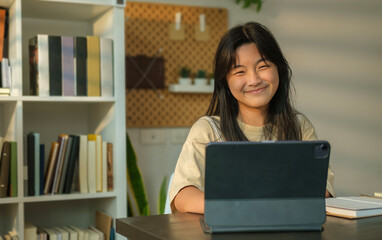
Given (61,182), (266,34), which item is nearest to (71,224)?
(61,182)

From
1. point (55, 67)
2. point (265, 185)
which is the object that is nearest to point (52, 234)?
point (55, 67)

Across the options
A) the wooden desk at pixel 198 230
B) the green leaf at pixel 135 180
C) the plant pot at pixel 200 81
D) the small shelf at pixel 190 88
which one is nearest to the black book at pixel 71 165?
the green leaf at pixel 135 180

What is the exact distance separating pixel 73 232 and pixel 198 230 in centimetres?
165

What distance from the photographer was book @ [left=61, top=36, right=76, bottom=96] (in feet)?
8.42

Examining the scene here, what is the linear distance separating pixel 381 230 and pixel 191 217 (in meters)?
0.44

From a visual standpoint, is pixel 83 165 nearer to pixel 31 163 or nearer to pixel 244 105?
pixel 31 163

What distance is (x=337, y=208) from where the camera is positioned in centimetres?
132

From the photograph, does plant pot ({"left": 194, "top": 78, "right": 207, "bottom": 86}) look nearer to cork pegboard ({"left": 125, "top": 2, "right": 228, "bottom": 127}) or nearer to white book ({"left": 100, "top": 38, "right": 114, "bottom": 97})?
cork pegboard ({"left": 125, "top": 2, "right": 228, "bottom": 127})

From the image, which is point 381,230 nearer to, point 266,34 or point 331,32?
point 266,34

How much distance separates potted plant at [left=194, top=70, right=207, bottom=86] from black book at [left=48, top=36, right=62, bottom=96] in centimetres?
96

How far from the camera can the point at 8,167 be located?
7.88 ft

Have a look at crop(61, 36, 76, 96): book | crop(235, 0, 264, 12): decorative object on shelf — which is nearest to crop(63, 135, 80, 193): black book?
crop(61, 36, 76, 96): book

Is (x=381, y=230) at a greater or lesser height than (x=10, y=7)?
lesser

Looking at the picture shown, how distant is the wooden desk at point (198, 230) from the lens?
3.50 feet
